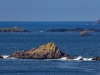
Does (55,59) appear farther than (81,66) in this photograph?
Yes

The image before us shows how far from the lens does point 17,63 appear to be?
91812 mm

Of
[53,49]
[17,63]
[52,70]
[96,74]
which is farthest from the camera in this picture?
[53,49]

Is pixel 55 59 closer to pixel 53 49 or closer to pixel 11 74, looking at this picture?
pixel 53 49

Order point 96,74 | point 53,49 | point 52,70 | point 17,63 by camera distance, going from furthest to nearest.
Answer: point 53,49 → point 17,63 → point 52,70 → point 96,74

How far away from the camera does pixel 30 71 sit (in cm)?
8269

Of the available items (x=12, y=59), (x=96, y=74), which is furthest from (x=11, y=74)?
(x=12, y=59)

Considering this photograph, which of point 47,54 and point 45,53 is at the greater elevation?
point 45,53

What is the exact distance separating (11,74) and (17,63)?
503 inches

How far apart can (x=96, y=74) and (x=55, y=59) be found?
805 inches

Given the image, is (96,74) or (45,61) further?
(45,61)

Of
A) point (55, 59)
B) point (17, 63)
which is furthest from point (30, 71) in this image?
point (55, 59)

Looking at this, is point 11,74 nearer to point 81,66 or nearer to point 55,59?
point 81,66

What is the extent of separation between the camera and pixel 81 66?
88.4 metres

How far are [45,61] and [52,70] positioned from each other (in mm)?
11279
